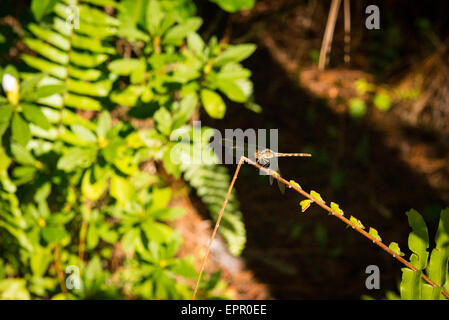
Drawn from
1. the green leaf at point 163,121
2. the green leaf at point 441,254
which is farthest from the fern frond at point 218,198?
the green leaf at point 441,254

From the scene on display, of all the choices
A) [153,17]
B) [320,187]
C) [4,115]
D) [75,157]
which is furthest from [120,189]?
[320,187]

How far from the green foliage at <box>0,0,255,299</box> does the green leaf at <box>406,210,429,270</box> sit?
0.73 metres

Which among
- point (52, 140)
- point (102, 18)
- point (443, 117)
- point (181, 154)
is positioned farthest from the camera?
point (443, 117)

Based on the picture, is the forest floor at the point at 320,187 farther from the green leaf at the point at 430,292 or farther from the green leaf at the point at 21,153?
the green leaf at the point at 21,153

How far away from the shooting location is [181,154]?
126 cm

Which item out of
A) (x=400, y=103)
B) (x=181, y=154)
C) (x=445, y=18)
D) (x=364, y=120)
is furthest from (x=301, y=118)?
(x=181, y=154)

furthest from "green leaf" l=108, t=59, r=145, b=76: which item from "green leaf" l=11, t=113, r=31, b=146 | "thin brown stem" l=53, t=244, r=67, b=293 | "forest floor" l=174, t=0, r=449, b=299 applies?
"forest floor" l=174, t=0, r=449, b=299

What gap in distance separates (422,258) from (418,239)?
0.07 m

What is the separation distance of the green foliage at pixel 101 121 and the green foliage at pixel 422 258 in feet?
2.51

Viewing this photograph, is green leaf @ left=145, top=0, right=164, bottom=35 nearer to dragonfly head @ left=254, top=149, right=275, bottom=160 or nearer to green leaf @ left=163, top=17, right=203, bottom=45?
green leaf @ left=163, top=17, right=203, bottom=45

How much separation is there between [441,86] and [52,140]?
3.55m

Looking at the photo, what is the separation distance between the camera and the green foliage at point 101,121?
1283mm

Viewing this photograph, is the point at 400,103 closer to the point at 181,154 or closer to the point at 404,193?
the point at 404,193

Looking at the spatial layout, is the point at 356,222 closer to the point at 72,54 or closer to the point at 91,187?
the point at 91,187
